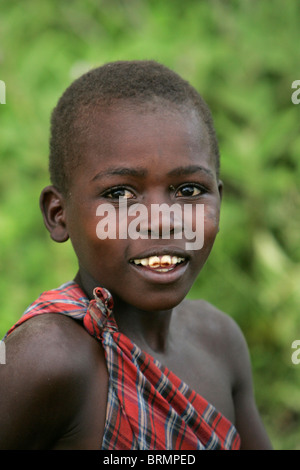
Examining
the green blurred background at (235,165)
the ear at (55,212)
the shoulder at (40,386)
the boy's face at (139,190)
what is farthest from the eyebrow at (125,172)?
the green blurred background at (235,165)

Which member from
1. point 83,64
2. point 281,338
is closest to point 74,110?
point 83,64

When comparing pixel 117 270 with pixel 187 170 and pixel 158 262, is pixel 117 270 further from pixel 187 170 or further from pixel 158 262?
pixel 187 170

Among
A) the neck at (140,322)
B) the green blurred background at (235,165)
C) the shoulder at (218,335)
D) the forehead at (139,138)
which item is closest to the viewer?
the forehead at (139,138)

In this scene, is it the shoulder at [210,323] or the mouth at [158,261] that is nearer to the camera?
the mouth at [158,261]

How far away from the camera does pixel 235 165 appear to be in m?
3.39

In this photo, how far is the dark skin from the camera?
4.53 feet

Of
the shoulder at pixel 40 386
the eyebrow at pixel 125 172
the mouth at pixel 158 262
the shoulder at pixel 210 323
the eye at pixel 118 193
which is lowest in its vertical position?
the shoulder at pixel 40 386

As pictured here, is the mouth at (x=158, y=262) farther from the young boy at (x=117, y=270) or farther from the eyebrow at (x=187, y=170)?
the eyebrow at (x=187, y=170)

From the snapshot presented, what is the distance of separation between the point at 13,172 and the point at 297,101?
5.07 feet

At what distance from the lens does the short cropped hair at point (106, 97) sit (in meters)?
1.54

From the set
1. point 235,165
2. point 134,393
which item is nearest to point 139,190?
point 134,393

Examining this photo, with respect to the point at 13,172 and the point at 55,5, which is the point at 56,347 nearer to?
the point at 13,172

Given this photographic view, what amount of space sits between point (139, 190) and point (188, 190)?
14cm

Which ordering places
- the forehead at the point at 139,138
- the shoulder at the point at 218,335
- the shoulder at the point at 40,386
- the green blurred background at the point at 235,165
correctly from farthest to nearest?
1. the green blurred background at the point at 235,165
2. the shoulder at the point at 218,335
3. the forehead at the point at 139,138
4. the shoulder at the point at 40,386
